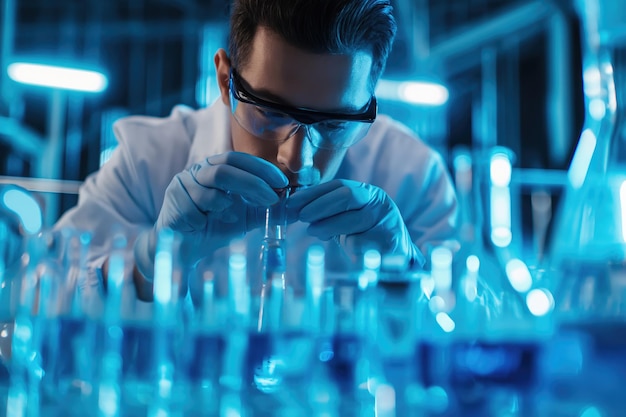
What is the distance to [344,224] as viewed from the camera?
73cm

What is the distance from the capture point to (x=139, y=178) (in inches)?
44.0

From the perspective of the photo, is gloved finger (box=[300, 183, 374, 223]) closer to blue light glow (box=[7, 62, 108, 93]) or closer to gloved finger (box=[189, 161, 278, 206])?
gloved finger (box=[189, 161, 278, 206])

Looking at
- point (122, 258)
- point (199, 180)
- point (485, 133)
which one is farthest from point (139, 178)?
point (485, 133)

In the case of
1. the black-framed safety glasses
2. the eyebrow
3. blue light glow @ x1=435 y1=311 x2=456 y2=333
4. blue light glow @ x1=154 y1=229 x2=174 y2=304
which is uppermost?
the eyebrow

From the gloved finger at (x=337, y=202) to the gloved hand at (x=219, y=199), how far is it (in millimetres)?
44

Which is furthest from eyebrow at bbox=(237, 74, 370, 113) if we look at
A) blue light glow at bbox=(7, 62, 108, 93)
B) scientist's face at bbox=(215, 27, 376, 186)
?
blue light glow at bbox=(7, 62, 108, 93)

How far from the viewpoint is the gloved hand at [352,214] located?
2.19 feet

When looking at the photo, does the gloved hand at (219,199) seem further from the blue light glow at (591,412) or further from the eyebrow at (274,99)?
the blue light glow at (591,412)

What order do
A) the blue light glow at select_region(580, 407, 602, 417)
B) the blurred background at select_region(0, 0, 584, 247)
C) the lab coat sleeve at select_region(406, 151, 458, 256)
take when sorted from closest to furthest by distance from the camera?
the blue light glow at select_region(580, 407, 602, 417) → the lab coat sleeve at select_region(406, 151, 458, 256) → the blurred background at select_region(0, 0, 584, 247)

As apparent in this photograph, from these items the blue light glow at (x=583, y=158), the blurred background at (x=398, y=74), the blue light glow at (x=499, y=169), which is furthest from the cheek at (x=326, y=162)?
the blurred background at (x=398, y=74)

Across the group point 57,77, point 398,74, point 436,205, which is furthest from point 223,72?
point 57,77

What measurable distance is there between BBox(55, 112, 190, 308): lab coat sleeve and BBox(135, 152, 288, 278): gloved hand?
0.86 feet

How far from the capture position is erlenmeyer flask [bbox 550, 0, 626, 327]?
21.1 inches

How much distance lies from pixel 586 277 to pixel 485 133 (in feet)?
8.56
